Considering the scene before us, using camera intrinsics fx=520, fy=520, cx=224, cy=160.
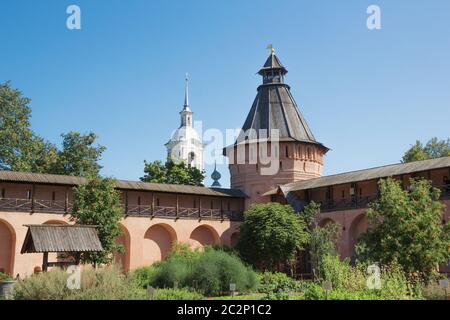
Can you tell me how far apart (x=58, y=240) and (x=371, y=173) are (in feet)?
56.3

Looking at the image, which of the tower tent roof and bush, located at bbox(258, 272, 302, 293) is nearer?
bush, located at bbox(258, 272, 302, 293)

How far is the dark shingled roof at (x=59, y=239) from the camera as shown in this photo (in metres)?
17.1

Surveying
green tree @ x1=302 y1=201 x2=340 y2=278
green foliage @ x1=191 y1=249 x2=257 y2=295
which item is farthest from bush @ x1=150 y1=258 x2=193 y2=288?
green tree @ x1=302 y1=201 x2=340 y2=278

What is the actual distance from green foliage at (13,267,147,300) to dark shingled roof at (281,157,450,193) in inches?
→ 666

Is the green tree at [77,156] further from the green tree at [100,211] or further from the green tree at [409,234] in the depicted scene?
the green tree at [409,234]

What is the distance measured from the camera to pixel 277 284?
20.9m

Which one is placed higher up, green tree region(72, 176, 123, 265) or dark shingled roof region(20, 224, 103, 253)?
green tree region(72, 176, 123, 265)

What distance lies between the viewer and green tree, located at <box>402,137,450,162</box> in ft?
114

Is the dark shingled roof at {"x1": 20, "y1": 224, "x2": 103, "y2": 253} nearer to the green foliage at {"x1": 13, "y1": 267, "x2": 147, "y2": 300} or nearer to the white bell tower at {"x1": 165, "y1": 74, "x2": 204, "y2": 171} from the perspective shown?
the green foliage at {"x1": 13, "y1": 267, "x2": 147, "y2": 300}

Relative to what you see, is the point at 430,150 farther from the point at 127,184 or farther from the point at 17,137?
the point at 17,137

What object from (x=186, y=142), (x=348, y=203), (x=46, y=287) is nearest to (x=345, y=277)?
(x=46, y=287)

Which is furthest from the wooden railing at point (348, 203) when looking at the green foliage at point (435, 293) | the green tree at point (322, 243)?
the green foliage at point (435, 293)
